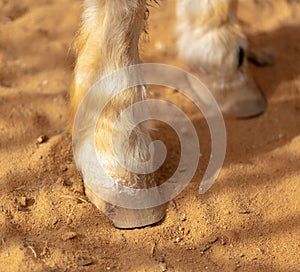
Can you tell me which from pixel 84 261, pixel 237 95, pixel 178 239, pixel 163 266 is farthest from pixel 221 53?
pixel 84 261

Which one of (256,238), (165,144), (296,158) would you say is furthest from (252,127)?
(256,238)

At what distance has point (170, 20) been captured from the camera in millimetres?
4082

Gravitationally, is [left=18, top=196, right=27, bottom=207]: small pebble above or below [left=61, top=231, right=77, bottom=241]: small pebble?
above

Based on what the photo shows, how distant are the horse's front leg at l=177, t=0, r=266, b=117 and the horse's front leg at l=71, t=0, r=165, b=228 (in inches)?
35.4

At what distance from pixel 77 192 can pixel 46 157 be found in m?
0.26

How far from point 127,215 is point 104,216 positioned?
11cm

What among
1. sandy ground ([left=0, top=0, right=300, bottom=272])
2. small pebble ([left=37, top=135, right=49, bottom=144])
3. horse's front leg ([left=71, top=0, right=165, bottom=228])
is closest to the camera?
horse's front leg ([left=71, top=0, right=165, bottom=228])

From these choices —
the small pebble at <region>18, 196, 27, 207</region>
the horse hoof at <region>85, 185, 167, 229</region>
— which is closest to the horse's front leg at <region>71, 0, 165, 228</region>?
the horse hoof at <region>85, 185, 167, 229</region>

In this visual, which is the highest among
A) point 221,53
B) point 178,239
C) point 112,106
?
point 112,106

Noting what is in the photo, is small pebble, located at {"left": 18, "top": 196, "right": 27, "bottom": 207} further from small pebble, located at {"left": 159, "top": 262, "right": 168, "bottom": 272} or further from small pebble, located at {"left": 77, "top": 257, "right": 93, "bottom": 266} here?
small pebble, located at {"left": 159, "top": 262, "right": 168, "bottom": 272}

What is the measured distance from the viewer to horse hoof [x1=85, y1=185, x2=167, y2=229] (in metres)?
2.72

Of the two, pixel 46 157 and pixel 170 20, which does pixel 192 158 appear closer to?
pixel 46 157

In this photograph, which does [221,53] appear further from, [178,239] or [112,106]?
[178,239]

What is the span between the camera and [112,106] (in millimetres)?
2625
